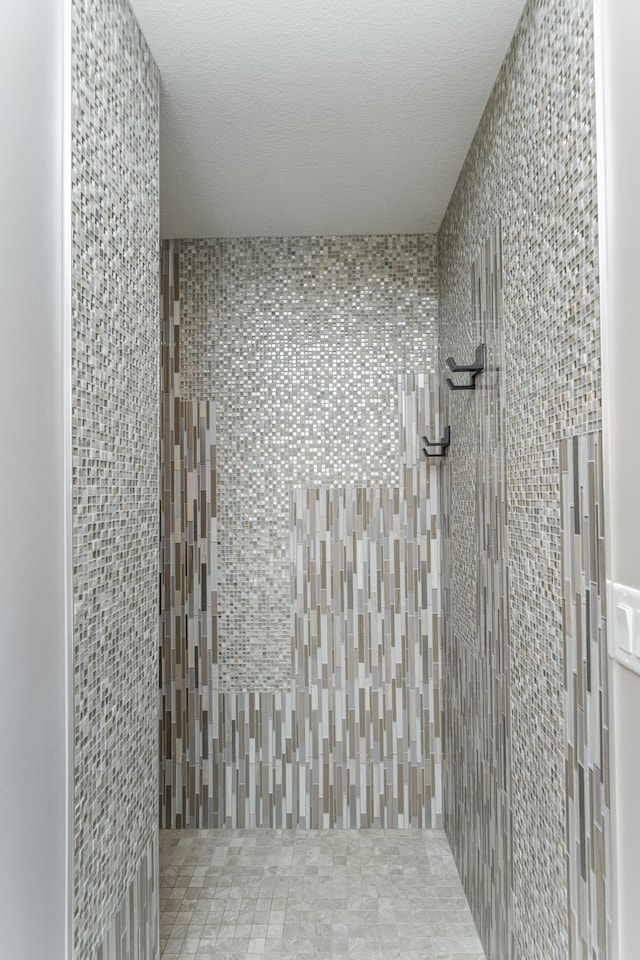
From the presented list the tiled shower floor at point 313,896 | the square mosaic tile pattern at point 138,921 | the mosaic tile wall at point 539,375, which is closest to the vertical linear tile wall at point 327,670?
the tiled shower floor at point 313,896

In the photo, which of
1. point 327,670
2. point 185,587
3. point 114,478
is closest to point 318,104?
point 114,478

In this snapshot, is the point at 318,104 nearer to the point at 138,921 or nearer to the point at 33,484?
the point at 33,484

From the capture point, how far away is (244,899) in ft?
8.32

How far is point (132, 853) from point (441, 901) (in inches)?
54.9

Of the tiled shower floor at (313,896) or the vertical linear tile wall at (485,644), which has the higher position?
the vertical linear tile wall at (485,644)

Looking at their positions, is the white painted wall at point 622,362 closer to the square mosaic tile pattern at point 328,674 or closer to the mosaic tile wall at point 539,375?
the mosaic tile wall at point 539,375

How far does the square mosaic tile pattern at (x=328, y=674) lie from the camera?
3109 millimetres

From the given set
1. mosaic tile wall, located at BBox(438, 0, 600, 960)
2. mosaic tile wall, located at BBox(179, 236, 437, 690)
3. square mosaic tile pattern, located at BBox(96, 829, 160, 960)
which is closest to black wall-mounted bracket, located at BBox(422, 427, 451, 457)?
mosaic tile wall, located at BBox(179, 236, 437, 690)

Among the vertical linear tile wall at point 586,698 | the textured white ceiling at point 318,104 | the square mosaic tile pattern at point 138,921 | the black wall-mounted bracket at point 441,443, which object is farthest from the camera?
the black wall-mounted bracket at point 441,443

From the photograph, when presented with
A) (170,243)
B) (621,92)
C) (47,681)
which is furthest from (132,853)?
(170,243)

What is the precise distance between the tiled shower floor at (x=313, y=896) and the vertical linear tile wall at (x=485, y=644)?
0.16m

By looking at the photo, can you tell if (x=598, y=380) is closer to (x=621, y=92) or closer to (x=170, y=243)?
(x=621, y=92)

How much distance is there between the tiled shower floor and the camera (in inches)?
88.5

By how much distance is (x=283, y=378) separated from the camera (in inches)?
125
